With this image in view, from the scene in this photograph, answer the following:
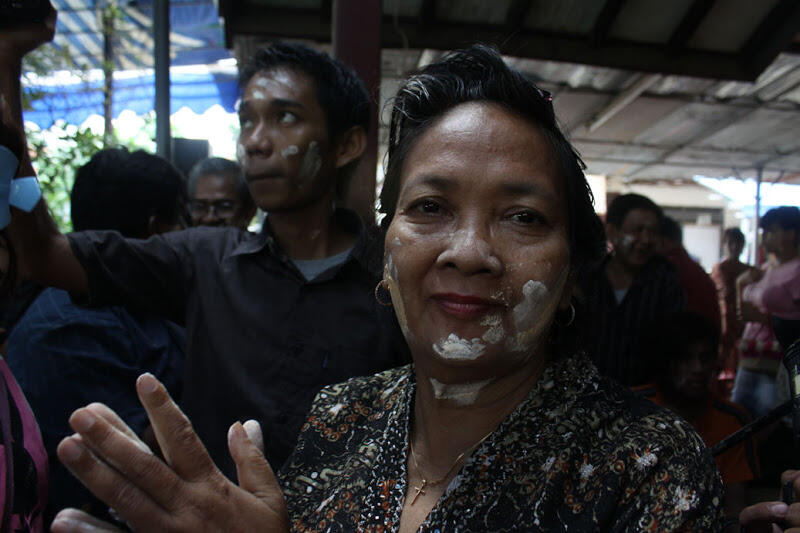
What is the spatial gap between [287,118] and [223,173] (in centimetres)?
152

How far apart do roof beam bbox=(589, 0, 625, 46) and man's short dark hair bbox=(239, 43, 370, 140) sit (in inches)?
72.7

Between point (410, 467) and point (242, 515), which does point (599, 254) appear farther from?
point (242, 515)

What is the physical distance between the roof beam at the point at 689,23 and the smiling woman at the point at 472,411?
2.61 meters

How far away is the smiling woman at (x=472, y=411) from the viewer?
0.98 m

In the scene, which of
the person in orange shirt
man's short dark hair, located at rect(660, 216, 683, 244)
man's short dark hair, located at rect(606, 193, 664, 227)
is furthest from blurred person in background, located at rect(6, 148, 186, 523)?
man's short dark hair, located at rect(660, 216, 683, 244)

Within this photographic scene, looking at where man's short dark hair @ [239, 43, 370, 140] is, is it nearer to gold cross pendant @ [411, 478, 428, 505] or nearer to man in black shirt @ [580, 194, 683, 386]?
gold cross pendant @ [411, 478, 428, 505]

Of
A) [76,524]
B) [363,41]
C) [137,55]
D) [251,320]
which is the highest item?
[137,55]

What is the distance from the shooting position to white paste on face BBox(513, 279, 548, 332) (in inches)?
47.6

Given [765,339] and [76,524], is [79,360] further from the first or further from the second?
[765,339]

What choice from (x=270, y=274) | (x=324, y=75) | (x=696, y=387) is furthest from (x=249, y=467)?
(x=696, y=387)

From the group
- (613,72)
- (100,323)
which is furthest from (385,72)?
(100,323)

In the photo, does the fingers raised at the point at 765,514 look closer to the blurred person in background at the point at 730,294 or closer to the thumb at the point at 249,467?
the thumb at the point at 249,467

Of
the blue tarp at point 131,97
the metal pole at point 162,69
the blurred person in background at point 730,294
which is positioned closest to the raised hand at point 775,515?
the metal pole at point 162,69

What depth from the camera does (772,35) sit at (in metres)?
3.42
